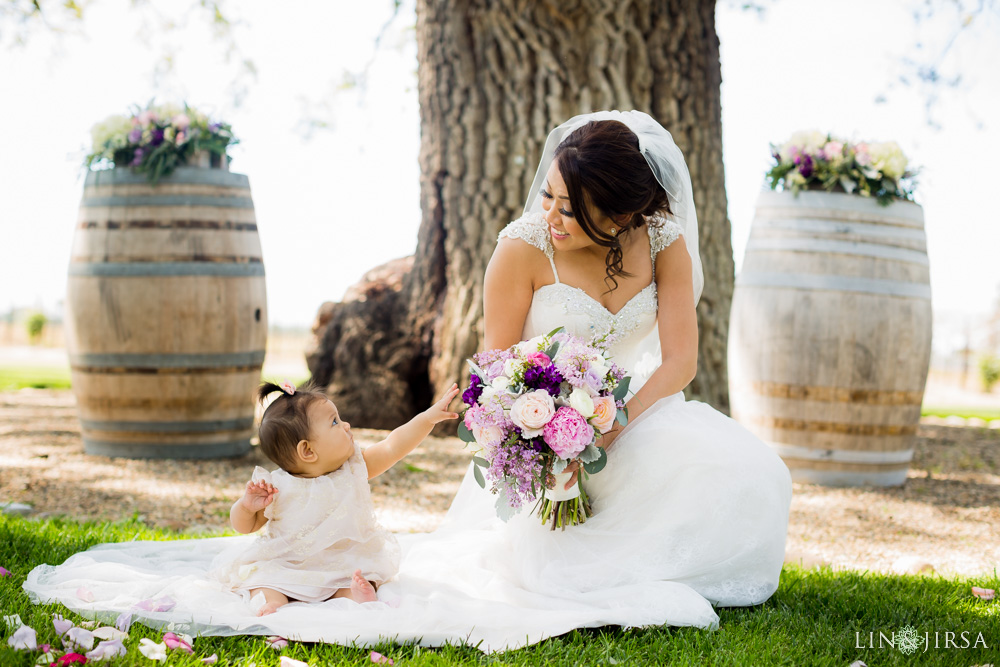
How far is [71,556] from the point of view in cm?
265

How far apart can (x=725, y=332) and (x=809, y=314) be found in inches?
31.5

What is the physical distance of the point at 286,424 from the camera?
94.6 inches

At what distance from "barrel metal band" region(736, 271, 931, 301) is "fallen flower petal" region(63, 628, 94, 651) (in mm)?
3844

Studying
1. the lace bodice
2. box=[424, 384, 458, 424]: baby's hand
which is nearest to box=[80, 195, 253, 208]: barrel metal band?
the lace bodice

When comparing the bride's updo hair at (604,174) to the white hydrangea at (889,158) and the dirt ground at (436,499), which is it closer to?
the dirt ground at (436,499)

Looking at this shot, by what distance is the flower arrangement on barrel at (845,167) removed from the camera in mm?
4652

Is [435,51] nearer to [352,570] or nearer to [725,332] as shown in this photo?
[725,332]

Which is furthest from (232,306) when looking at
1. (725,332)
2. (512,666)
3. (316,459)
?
(512,666)

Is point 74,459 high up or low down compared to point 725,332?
down

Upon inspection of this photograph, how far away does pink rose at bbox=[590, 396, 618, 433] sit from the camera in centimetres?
226

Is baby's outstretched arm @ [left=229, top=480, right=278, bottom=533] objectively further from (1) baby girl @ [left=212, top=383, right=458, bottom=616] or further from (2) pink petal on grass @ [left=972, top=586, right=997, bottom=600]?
(2) pink petal on grass @ [left=972, top=586, right=997, bottom=600]

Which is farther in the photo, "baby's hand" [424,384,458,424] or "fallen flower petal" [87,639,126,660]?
"baby's hand" [424,384,458,424]

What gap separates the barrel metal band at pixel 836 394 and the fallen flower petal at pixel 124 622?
3582 mm

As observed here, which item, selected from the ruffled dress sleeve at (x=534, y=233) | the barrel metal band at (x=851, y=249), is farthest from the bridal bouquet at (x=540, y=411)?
the barrel metal band at (x=851, y=249)
